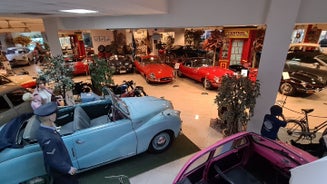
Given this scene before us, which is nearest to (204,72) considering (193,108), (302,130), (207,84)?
(207,84)

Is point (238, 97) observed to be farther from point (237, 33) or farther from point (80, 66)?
point (80, 66)

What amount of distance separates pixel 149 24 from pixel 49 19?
10.4ft

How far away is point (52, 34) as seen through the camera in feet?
18.2

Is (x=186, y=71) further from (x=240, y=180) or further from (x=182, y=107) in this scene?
(x=240, y=180)

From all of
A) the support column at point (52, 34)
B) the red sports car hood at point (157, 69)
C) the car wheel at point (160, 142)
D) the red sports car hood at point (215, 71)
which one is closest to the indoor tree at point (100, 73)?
the support column at point (52, 34)

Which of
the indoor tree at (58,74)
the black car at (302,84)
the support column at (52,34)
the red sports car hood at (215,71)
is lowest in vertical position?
the black car at (302,84)

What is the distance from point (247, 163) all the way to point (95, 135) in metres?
2.40

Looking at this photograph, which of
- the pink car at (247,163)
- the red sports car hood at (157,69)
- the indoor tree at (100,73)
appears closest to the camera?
the pink car at (247,163)

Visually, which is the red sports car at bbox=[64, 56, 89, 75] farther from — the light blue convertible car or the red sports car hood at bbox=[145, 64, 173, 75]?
the light blue convertible car

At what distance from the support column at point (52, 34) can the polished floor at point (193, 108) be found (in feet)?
12.1

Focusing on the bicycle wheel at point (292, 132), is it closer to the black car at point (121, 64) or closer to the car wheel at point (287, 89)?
the car wheel at point (287, 89)

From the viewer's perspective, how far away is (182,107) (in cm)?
603

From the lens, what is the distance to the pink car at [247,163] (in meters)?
2.23

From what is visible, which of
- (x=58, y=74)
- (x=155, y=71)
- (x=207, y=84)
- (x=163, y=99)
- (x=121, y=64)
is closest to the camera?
(x=163, y=99)
